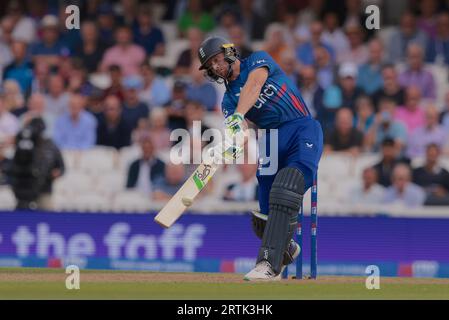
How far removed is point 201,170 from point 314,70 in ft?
27.3

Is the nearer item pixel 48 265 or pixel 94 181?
pixel 48 265

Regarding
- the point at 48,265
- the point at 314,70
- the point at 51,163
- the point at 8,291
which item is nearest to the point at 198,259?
the point at 48,265

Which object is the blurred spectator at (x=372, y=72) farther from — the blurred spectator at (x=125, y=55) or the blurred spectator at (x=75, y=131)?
the blurred spectator at (x=75, y=131)

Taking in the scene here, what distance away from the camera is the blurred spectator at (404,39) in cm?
1802

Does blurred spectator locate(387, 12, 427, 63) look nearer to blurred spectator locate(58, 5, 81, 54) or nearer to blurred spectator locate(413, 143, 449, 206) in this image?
blurred spectator locate(413, 143, 449, 206)

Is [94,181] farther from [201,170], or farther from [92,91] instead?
[201,170]

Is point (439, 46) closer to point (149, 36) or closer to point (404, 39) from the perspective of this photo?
point (404, 39)

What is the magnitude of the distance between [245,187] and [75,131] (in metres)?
2.99

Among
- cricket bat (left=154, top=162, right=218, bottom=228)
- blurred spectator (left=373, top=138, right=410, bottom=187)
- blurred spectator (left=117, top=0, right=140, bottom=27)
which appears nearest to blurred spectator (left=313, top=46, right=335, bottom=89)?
blurred spectator (left=373, top=138, right=410, bottom=187)

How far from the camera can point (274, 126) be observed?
33.0 ft

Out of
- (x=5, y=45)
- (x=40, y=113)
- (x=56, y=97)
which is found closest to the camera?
(x=40, y=113)

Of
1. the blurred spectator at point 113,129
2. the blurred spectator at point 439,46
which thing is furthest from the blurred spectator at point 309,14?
the blurred spectator at point 113,129

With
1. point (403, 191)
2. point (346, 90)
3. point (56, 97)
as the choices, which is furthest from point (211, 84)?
point (403, 191)

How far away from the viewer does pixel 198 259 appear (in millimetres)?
14508
